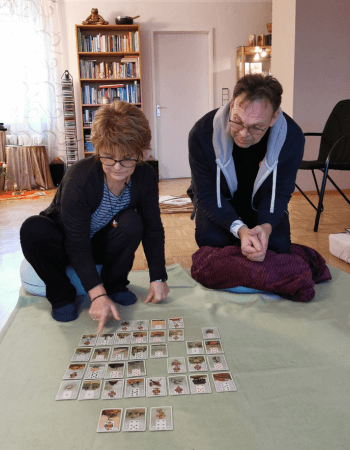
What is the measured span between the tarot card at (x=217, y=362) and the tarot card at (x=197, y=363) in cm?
2

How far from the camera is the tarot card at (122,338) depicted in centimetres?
128

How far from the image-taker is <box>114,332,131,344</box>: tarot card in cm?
128

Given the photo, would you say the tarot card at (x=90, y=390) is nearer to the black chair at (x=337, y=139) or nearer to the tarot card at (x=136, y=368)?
the tarot card at (x=136, y=368)

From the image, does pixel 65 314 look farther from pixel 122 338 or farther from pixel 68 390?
pixel 68 390

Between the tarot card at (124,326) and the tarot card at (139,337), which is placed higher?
the tarot card at (124,326)

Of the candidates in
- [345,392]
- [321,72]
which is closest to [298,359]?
[345,392]

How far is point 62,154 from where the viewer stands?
5.66m

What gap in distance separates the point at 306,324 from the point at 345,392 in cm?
37

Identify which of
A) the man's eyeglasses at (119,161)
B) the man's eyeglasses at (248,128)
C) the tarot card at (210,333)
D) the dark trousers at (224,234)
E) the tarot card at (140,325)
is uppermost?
the man's eyeglasses at (248,128)

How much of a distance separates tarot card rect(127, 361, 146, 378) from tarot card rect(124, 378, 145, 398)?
22mm

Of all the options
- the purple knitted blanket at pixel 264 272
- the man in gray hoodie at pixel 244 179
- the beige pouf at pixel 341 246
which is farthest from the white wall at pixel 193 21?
the purple knitted blanket at pixel 264 272

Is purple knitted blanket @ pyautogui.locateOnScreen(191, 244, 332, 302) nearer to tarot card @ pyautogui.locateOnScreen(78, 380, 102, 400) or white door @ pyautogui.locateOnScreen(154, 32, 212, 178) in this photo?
tarot card @ pyautogui.locateOnScreen(78, 380, 102, 400)

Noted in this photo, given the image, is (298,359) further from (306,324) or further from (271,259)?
(271,259)

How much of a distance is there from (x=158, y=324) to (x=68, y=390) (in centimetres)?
41
